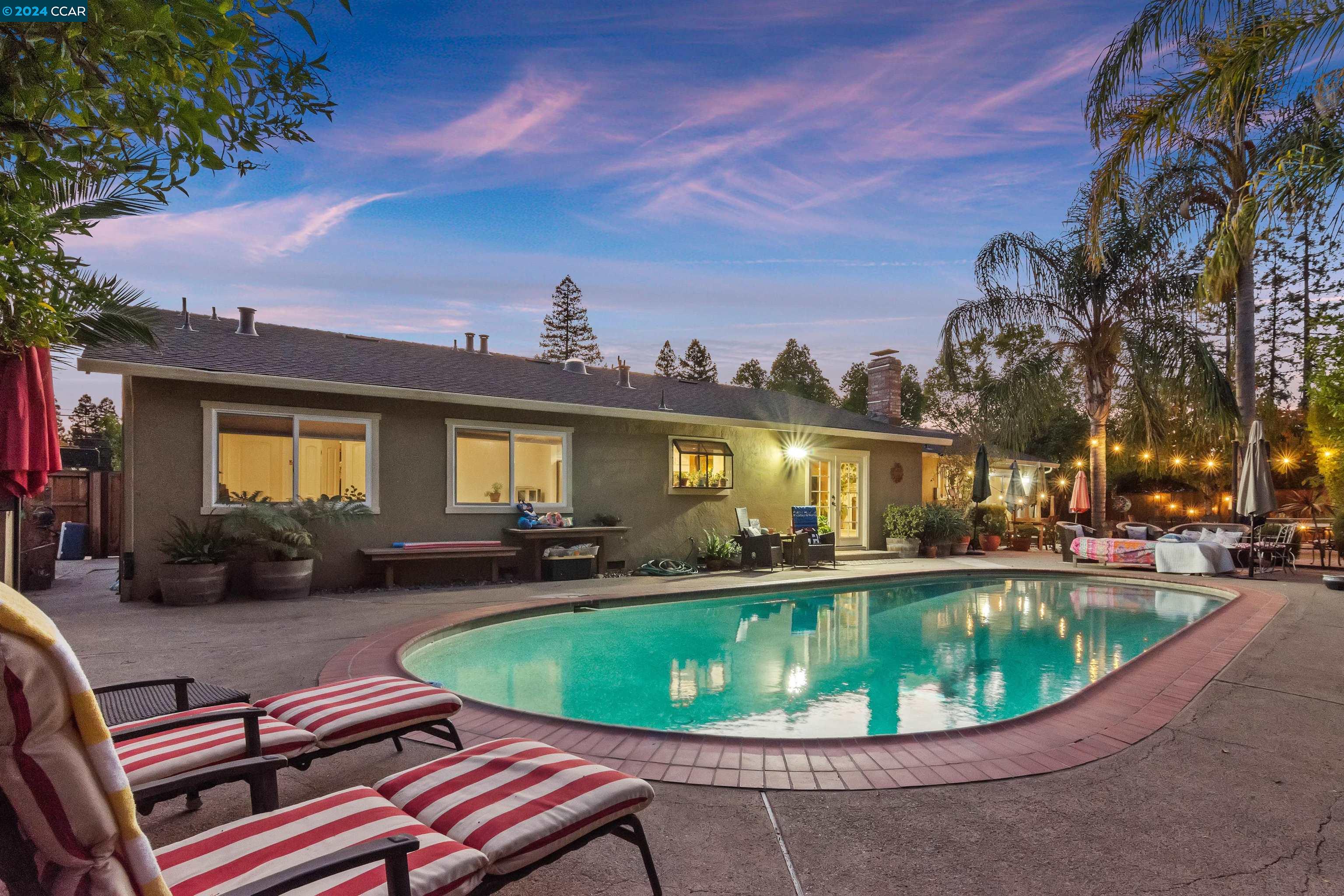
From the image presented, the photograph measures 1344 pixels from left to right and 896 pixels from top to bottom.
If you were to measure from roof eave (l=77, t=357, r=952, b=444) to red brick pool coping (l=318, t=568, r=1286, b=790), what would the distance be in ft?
16.7

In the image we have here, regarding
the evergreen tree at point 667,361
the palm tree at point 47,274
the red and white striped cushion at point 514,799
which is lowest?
the red and white striped cushion at point 514,799

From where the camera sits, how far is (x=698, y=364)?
157 ft

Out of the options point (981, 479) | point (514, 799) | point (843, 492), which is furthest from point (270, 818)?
point (981, 479)

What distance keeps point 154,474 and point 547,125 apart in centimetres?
672

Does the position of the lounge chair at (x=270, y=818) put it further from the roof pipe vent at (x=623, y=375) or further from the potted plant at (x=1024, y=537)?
the potted plant at (x=1024, y=537)

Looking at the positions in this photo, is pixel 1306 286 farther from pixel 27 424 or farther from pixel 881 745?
pixel 27 424

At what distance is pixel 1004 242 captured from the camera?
1427 cm

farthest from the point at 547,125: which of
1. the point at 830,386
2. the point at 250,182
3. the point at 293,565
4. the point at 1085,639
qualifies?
the point at 830,386

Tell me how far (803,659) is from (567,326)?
3555 cm

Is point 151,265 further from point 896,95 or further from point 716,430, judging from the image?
point 896,95

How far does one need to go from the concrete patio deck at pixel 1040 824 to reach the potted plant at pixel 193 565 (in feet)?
13.9

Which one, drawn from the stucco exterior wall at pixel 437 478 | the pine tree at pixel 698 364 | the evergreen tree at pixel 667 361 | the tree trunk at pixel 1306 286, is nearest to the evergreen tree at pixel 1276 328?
the tree trunk at pixel 1306 286

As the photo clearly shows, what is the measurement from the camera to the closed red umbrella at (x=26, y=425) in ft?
16.3

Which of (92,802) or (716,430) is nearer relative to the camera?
(92,802)
